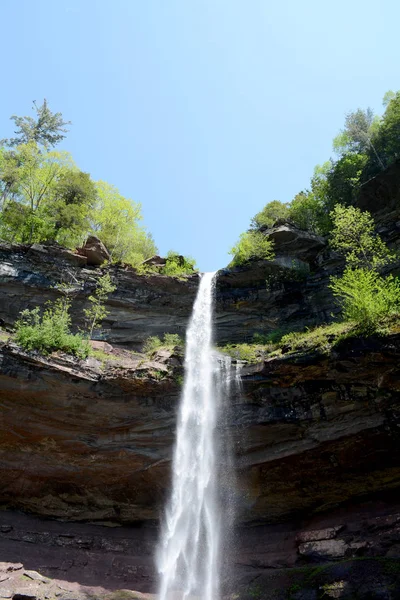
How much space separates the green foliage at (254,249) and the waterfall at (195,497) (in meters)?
8.48

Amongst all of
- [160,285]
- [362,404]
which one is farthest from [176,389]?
[160,285]

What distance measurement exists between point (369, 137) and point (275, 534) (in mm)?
28247

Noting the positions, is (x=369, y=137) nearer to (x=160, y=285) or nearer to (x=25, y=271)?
(x=160, y=285)

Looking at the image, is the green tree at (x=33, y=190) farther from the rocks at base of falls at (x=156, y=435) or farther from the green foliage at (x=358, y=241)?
the green foliage at (x=358, y=241)

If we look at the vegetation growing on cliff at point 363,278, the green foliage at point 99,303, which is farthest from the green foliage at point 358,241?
the green foliage at point 99,303

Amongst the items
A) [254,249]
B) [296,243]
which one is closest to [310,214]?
[296,243]

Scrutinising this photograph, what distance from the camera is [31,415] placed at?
640 inches

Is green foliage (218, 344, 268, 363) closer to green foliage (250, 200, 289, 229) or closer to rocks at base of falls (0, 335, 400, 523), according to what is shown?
rocks at base of falls (0, 335, 400, 523)

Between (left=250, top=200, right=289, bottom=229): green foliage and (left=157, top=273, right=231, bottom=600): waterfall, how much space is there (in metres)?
15.9

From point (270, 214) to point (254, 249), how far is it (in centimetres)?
895

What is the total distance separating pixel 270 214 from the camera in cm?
3291

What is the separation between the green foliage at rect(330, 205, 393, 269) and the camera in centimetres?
2081

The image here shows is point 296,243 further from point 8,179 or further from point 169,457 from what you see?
point 8,179

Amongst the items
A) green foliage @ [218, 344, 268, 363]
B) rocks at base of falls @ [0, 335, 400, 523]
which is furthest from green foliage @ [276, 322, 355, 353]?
green foliage @ [218, 344, 268, 363]
